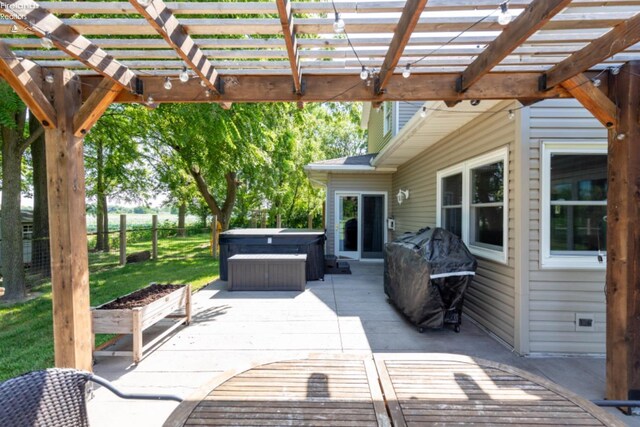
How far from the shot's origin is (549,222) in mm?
3309

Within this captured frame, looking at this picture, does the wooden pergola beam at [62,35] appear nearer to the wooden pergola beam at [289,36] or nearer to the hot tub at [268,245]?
the wooden pergola beam at [289,36]

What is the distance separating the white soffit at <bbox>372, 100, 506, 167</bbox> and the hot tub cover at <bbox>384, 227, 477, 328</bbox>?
1.49 metres

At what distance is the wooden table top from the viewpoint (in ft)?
4.50

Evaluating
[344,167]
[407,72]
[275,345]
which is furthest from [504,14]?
[344,167]

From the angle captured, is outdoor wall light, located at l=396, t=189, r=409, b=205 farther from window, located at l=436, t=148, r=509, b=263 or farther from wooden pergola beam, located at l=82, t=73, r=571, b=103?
wooden pergola beam, located at l=82, t=73, r=571, b=103

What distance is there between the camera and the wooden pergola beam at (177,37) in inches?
66.4

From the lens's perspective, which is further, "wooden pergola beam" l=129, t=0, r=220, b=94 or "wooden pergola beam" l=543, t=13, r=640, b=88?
"wooden pergola beam" l=543, t=13, r=640, b=88

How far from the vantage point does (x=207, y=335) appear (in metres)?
3.82

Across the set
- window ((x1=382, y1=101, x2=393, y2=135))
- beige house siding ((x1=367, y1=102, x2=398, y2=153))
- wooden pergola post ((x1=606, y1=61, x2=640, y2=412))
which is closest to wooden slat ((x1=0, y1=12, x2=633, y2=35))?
wooden pergola post ((x1=606, y1=61, x2=640, y2=412))

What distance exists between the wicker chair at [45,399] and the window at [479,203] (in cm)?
381

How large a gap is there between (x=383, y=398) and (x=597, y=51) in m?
2.43

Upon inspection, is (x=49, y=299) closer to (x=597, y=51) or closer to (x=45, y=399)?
(x=45, y=399)

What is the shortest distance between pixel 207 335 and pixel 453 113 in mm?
4012

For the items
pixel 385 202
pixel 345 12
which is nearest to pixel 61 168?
pixel 345 12
